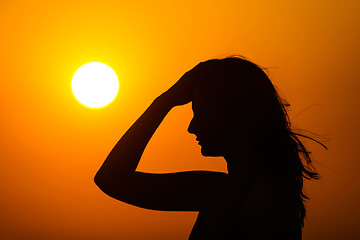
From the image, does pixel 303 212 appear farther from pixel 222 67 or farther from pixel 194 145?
pixel 194 145

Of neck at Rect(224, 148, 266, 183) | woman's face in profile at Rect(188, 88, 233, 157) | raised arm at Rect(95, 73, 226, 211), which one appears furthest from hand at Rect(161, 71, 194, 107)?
neck at Rect(224, 148, 266, 183)

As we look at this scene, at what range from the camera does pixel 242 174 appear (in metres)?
0.95

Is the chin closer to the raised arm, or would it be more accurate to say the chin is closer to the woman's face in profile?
the woman's face in profile

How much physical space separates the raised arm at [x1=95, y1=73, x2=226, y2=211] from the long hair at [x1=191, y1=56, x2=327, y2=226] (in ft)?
0.46

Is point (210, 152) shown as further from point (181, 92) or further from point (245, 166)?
point (181, 92)

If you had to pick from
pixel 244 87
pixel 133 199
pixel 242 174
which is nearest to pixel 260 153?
pixel 242 174

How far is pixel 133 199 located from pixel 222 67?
460 millimetres

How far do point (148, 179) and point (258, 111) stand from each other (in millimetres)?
398

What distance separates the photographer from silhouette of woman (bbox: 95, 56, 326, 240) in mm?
793

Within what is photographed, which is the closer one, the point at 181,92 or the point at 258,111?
the point at 258,111

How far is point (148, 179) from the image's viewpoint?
117 centimetres

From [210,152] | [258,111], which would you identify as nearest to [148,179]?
[210,152]

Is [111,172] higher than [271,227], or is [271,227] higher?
[111,172]

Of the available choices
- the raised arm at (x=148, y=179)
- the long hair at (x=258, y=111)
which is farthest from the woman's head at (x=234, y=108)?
the raised arm at (x=148, y=179)
